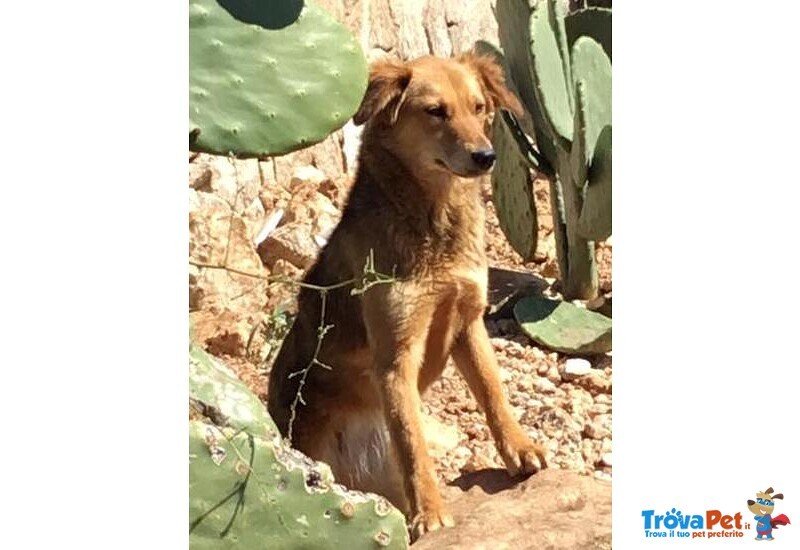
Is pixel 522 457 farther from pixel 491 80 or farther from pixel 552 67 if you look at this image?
pixel 552 67

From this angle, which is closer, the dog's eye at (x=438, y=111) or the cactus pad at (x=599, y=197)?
the dog's eye at (x=438, y=111)

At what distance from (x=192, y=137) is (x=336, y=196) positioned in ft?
7.02

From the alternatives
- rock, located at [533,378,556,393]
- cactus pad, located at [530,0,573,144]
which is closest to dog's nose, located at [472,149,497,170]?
cactus pad, located at [530,0,573,144]

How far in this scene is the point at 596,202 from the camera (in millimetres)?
5062

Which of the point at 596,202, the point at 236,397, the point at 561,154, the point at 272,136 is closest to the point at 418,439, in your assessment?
the point at 236,397

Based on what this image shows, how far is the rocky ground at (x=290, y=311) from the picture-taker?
4.89m

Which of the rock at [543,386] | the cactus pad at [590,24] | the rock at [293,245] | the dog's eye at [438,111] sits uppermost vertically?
the cactus pad at [590,24]

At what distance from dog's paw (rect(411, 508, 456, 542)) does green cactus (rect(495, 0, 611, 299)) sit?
1.37 m

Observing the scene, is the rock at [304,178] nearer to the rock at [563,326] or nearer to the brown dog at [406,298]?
the rock at [563,326]

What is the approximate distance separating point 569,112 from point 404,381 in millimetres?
1545

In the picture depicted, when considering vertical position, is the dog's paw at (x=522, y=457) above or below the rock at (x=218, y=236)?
below
